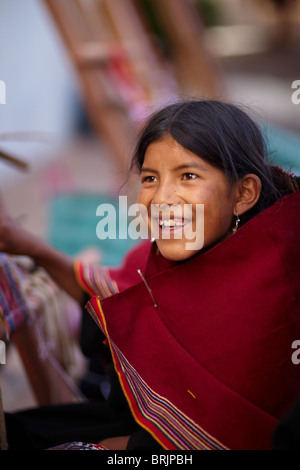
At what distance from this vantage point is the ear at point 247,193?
1061 mm

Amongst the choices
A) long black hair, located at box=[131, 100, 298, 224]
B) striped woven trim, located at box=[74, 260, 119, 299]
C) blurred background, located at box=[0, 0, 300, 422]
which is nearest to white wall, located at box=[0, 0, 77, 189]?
blurred background, located at box=[0, 0, 300, 422]

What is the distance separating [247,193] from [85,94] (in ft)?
7.81

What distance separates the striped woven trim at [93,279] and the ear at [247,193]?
1.27 feet

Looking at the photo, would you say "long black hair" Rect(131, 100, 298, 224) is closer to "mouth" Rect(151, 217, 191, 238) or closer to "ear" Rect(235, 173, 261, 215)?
"ear" Rect(235, 173, 261, 215)

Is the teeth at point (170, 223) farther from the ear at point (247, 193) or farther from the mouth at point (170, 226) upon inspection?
the ear at point (247, 193)

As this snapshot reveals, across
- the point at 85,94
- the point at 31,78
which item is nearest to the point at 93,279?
the point at 85,94

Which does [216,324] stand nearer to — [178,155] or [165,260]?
[165,260]

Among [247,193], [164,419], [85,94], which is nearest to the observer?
[164,419]

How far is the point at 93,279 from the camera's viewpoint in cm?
125

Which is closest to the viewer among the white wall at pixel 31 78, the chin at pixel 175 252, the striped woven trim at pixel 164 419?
the striped woven trim at pixel 164 419

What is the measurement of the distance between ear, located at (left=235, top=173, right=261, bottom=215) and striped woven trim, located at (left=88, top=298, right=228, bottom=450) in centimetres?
39

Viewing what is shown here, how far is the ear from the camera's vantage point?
41.8 inches

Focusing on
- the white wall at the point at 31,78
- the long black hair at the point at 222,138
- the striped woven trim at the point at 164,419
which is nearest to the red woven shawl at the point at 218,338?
the striped woven trim at the point at 164,419

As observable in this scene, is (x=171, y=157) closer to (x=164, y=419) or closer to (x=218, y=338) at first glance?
(x=218, y=338)
